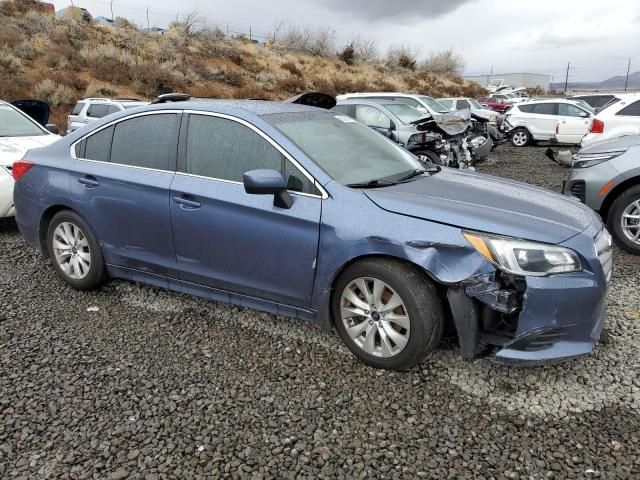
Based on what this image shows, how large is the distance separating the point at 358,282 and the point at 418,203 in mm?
582

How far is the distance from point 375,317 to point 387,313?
9 cm

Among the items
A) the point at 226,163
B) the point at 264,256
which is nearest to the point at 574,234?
the point at 264,256

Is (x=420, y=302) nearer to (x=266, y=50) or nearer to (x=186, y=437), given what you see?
(x=186, y=437)

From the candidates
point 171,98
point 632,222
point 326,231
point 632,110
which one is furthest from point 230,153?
point 632,110

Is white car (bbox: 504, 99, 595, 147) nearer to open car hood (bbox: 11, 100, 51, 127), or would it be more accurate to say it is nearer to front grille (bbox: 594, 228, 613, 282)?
open car hood (bbox: 11, 100, 51, 127)

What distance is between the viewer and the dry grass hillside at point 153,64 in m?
21.8

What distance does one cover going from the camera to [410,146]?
959 cm

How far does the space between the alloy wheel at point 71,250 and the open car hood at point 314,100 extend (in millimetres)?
2085

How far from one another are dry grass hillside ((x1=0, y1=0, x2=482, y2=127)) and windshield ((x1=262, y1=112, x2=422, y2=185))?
18.9 metres

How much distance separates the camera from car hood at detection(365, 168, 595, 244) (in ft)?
9.22

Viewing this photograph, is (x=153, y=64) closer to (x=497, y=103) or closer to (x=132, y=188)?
(x=497, y=103)

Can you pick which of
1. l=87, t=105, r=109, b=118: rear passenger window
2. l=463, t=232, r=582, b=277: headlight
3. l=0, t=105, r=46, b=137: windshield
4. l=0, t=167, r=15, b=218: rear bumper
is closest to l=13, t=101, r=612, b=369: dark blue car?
l=463, t=232, r=582, b=277: headlight

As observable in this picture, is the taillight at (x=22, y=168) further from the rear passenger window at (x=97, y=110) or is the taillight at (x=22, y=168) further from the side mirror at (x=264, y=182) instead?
the rear passenger window at (x=97, y=110)

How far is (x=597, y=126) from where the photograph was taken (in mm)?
9008
